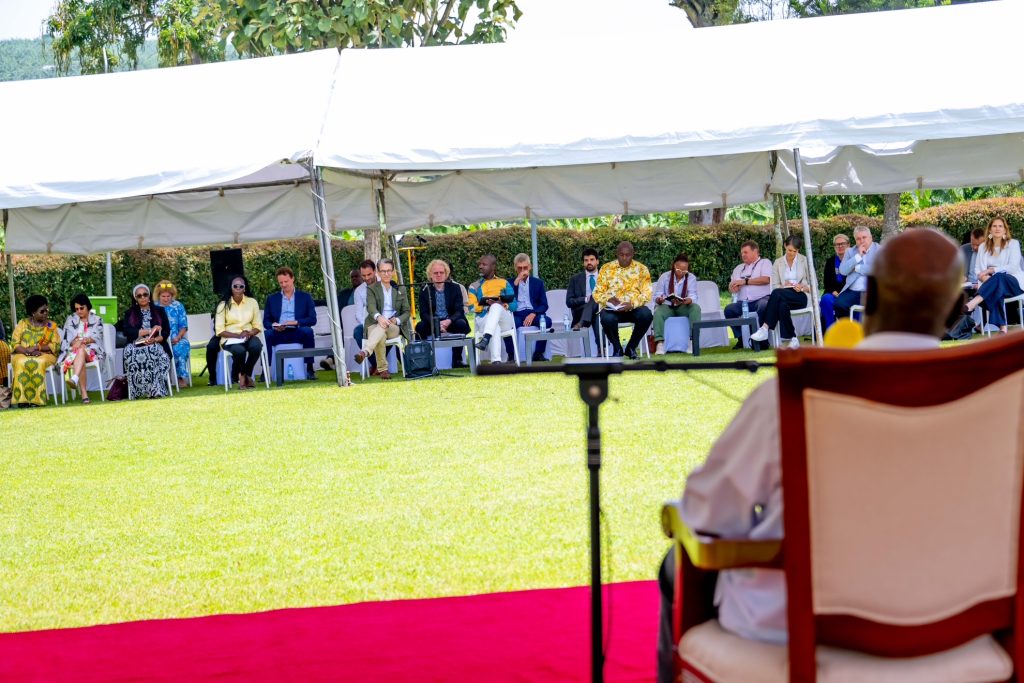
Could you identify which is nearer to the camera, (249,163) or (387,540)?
(387,540)

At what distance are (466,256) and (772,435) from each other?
21.6 metres

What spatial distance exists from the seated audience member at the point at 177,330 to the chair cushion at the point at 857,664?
43.6 ft

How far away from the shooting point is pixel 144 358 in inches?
549

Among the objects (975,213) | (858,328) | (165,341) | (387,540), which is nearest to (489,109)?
(165,341)

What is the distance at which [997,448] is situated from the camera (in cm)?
227

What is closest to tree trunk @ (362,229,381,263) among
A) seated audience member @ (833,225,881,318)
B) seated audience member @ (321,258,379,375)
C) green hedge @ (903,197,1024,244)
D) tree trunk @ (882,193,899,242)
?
seated audience member @ (321,258,379,375)

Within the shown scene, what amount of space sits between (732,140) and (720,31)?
2660mm

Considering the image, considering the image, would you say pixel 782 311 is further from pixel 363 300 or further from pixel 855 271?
pixel 363 300

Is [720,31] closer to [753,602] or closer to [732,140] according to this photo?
[732,140]

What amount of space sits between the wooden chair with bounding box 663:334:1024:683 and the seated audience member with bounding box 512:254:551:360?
41.7 ft

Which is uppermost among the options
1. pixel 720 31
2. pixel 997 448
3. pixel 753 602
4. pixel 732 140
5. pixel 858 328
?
pixel 720 31

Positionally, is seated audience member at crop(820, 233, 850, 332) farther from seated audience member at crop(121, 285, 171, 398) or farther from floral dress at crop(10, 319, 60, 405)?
floral dress at crop(10, 319, 60, 405)

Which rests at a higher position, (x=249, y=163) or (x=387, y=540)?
(x=249, y=163)

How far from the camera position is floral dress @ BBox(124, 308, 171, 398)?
13.9 metres
